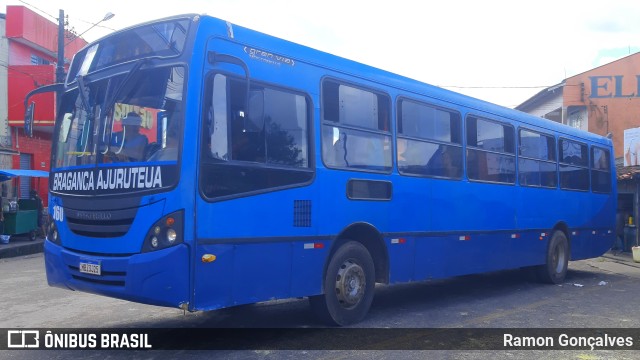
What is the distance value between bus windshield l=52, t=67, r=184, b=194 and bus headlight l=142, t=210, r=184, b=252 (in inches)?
20.5

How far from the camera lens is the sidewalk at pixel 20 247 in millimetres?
18191

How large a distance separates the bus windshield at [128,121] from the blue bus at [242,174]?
0.02 metres

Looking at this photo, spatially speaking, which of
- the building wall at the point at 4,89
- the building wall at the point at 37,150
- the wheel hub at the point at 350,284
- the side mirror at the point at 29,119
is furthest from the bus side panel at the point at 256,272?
the building wall at the point at 37,150

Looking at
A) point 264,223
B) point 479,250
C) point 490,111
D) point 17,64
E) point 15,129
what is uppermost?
point 17,64

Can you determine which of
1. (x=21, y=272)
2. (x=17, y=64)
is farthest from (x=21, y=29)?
(x=21, y=272)

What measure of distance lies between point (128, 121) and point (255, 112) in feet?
4.21

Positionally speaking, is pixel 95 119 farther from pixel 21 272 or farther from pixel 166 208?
pixel 21 272

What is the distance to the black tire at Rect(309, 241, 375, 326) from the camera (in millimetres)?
7160

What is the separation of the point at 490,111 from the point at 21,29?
22.7m

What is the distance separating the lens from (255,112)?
638 centimetres

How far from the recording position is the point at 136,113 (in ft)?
19.9

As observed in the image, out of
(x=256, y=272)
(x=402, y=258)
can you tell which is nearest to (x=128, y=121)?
(x=256, y=272)

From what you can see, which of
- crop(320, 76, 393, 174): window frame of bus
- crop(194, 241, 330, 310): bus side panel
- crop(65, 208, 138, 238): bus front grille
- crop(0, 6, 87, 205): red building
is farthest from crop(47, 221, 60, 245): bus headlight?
crop(0, 6, 87, 205): red building

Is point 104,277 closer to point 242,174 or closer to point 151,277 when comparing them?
point 151,277
